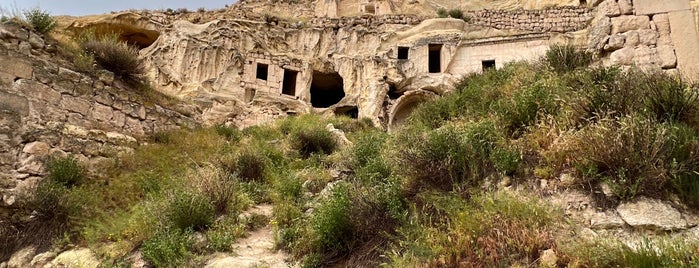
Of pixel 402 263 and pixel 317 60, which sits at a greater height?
pixel 317 60

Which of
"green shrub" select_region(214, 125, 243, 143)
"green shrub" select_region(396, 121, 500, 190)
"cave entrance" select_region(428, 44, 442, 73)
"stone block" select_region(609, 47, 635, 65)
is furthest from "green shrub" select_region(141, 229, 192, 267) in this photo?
"cave entrance" select_region(428, 44, 442, 73)

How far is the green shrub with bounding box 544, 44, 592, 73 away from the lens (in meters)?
7.67

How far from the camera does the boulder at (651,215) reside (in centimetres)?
407

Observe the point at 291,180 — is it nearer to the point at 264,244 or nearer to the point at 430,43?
the point at 264,244

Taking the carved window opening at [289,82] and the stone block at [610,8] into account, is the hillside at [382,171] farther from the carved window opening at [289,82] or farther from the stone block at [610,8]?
the carved window opening at [289,82]

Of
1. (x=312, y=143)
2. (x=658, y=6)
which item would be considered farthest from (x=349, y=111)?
(x=658, y=6)

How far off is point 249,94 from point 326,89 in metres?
4.81

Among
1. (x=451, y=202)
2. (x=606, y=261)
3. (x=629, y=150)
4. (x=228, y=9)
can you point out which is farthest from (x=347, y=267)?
(x=228, y=9)

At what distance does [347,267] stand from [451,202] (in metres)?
1.23

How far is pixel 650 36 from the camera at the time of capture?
7180 mm

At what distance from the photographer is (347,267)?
4.78m

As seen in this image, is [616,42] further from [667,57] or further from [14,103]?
[14,103]

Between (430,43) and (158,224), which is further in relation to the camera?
(430,43)

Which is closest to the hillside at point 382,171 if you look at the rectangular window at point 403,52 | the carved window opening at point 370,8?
the rectangular window at point 403,52
